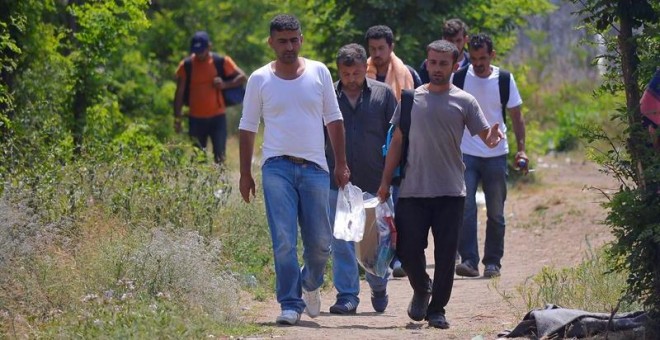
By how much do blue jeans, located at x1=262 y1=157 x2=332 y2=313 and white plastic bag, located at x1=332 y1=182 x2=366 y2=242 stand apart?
11 cm

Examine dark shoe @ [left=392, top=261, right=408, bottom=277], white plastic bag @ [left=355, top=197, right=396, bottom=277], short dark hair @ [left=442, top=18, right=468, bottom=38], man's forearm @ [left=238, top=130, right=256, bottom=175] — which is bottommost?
dark shoe @ [left=392, top=261, right=408, bottom=277]

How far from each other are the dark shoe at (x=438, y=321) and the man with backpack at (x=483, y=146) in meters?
2.60

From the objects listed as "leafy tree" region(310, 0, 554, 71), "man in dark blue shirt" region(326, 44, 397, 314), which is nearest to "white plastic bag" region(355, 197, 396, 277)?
"man in dark blue shirt" region(326, 44, 397, 314)

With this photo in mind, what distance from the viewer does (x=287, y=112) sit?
806cm

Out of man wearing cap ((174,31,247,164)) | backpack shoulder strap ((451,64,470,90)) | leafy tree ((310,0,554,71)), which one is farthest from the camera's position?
man wearing cap ((174,31,247,164))

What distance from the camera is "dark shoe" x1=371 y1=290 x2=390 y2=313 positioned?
9062mm

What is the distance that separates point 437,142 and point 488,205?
9.92 feet

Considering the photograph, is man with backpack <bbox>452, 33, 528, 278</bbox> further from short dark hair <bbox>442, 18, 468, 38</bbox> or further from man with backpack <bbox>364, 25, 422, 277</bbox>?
man with backpack <bbox>364, 25, 422, 277</bbox>

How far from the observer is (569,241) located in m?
13.0

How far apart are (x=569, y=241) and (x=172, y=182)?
4224mm

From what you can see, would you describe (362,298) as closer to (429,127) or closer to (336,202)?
(336,202)

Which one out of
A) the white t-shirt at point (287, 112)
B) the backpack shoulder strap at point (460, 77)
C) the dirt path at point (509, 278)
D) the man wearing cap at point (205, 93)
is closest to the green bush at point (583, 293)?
the dirt path at point (509, 278)

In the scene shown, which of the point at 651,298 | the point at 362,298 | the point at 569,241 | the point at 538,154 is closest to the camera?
the point at 651,298

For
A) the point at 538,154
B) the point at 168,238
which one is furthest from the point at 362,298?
the point at 538,154
